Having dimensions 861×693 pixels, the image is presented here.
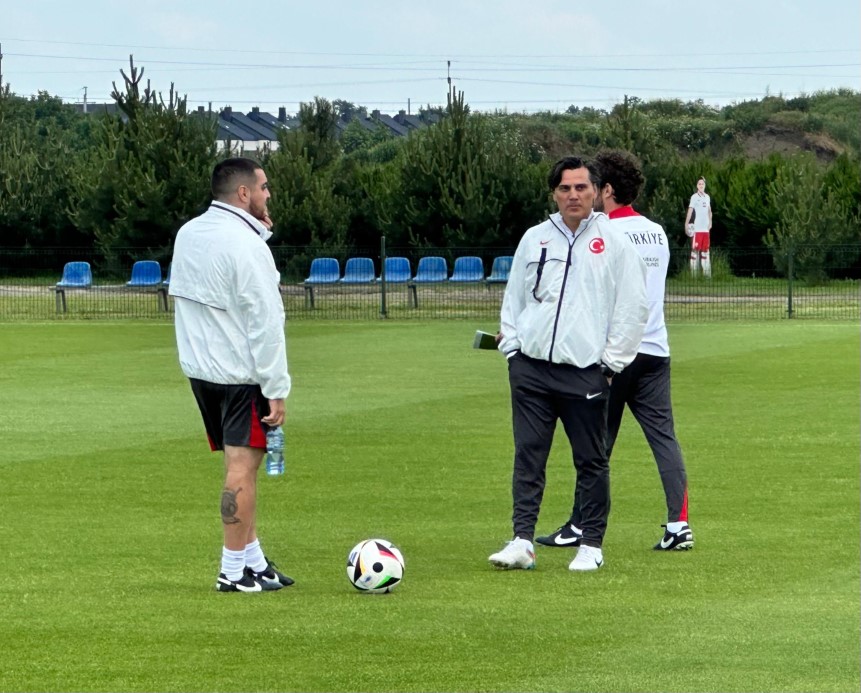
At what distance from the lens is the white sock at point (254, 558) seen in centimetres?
781

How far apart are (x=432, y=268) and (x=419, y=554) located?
25023 millimetres

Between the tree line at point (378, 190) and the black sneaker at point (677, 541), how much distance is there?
91.4 ft

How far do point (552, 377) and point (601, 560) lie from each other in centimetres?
98

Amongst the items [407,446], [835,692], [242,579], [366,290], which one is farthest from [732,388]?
[366,290]

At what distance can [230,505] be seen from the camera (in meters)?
7.71

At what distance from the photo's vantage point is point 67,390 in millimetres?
18156

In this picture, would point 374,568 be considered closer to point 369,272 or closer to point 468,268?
point 468,268

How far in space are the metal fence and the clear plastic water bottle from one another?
75.7 feet

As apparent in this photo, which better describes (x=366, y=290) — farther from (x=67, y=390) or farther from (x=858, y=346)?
(x=67, y=390)

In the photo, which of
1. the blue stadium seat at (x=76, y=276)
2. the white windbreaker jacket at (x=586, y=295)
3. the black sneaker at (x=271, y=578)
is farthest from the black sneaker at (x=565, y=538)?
the blue stadium seat at (x=76, y=276)

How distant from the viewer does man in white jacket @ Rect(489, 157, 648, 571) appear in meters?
8.12

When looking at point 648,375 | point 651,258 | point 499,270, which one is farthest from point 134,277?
point 651,258

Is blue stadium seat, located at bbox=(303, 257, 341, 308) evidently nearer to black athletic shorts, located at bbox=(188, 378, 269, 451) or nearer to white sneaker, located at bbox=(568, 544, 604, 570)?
white sneaker, located at bbox=(568, 544, 604, 570)

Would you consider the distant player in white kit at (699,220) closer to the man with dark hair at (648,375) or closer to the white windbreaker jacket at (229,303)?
the man with dark hair at (648,375)
